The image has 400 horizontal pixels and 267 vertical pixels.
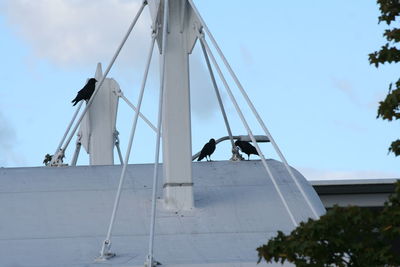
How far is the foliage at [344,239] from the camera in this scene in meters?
12.6

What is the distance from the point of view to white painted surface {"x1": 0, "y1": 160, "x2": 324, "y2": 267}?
18031mm

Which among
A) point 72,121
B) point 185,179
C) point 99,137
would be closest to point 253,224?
point 185,179

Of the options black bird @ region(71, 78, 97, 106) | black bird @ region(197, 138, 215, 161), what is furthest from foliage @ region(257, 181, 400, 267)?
black bird @ region(71, 78, 97, 106)

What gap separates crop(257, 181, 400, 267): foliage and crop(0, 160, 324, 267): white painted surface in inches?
172

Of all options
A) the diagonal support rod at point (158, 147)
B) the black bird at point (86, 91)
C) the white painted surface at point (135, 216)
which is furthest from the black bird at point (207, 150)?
the diagonal support rod at point (158, 147)

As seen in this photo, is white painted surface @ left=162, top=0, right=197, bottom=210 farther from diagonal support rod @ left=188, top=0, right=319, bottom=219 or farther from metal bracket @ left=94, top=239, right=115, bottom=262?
metal bracket @ left=94, top=239, right=115, bottom=262

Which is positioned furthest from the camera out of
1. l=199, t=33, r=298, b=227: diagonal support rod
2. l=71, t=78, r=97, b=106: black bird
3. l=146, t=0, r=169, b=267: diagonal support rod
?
l=71, t=78, r=97, b=106: black bird

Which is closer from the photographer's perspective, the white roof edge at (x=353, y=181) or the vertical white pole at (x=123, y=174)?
the vertical white pole at (x=123, y=174)

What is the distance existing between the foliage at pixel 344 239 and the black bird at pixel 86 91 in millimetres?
11762

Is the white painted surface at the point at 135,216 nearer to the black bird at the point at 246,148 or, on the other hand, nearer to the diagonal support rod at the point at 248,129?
the diagonal support rod at the point at 248,129

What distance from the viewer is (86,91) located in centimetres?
2422

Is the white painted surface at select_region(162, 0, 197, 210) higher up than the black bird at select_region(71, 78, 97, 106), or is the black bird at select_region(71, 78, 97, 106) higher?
the black bird at select_region(71, 78, 97, 106)

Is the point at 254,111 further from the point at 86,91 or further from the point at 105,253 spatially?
the point at 86,91

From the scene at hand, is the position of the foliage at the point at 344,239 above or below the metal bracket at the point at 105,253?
below
